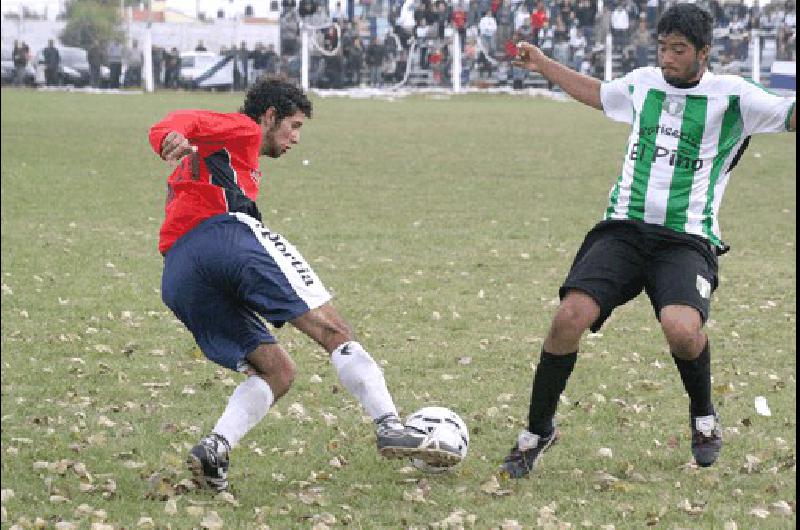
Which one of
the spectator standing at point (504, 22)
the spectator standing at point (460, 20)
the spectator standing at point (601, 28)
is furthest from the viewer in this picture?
the spectator standing at point (460, 20)

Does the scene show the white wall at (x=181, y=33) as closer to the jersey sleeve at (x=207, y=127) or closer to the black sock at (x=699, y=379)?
the jersey sleeve at (x=207, y=127)

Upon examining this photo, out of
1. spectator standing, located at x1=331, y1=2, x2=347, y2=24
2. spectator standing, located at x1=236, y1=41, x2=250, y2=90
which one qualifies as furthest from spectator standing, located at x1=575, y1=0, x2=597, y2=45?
spectator standing, located at x1=236, y1=41, x2=250, y2=90

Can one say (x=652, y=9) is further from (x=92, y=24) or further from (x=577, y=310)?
(x=577, y=310)

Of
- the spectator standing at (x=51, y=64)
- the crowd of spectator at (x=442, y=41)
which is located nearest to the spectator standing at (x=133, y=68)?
the crowd of spectator at (x=442, y=41)

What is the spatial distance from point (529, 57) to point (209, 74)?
4158cm

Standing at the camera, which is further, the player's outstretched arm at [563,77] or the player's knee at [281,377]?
the player's outstretched arm at [563,77]

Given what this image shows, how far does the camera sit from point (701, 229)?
22.2ft

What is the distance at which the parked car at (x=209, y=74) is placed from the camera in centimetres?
4794

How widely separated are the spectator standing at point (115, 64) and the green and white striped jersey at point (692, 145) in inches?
1689

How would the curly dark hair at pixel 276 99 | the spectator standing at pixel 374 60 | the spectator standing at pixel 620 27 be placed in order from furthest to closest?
the spectator standing at pixel 374 60, the spectator standing at pixel 620 27, the curly dark hair at pixel 276 99

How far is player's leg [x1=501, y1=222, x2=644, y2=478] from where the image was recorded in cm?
662

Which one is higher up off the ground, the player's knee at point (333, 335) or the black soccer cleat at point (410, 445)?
the player's knee at point (333, 335)

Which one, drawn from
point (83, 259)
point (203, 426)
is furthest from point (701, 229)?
point (83, 259)

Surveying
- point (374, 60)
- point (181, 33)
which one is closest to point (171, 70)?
point (181, 33)
